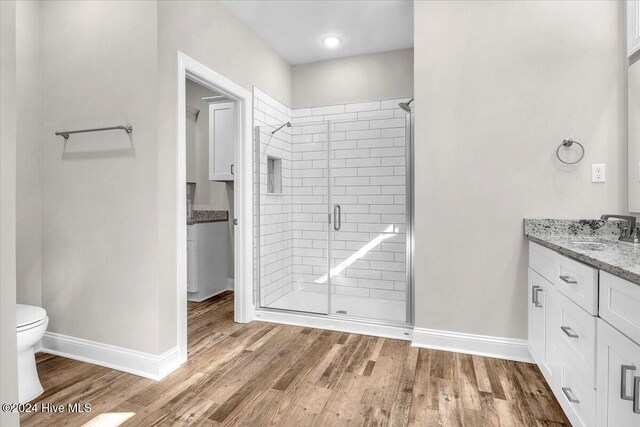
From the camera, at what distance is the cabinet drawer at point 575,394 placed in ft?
4.47

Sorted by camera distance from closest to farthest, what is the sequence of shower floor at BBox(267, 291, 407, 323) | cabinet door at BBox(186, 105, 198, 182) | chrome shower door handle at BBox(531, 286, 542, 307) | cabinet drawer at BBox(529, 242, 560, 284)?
cabinet drawer at BBox(529, 242, 560, 284) → chrome shower door handle at BBox(531, 286, 542, 307) → shower floor at BBox(267, 291, 407, 323) → cabinet door at BBox(186, 105, 198, 182)

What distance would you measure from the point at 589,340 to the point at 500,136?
59.1 inches

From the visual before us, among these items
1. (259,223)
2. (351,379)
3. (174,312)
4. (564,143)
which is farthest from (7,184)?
(564,143)

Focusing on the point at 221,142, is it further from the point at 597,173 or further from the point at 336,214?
the point at 597,173

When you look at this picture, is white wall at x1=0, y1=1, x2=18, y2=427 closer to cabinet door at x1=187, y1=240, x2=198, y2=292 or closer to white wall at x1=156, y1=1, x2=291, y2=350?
white wall at x1=156, y1=1, x2=291, y2=350

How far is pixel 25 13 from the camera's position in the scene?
8.07ft

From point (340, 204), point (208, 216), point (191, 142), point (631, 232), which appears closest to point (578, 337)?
point (631, 232)

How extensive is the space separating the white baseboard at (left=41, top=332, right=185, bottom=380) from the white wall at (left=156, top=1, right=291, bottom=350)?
10 centimetres

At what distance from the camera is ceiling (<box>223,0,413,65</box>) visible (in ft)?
9.82

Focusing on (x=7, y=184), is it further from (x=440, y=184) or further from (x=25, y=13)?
(x=440, y=184)

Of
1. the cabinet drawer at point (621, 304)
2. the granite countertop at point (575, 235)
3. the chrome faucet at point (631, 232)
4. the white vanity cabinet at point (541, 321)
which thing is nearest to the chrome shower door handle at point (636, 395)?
the cabinet drawer at point (621, 304)

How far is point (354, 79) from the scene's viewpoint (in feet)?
13.3

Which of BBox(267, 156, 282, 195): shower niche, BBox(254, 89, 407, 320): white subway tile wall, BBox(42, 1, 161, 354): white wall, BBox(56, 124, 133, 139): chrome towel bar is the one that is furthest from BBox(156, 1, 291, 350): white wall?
BBox(267, 156, 282, 195): shower niche

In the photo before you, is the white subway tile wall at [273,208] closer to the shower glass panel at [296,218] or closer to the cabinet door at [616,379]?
the shower glass panel at [296,218]
